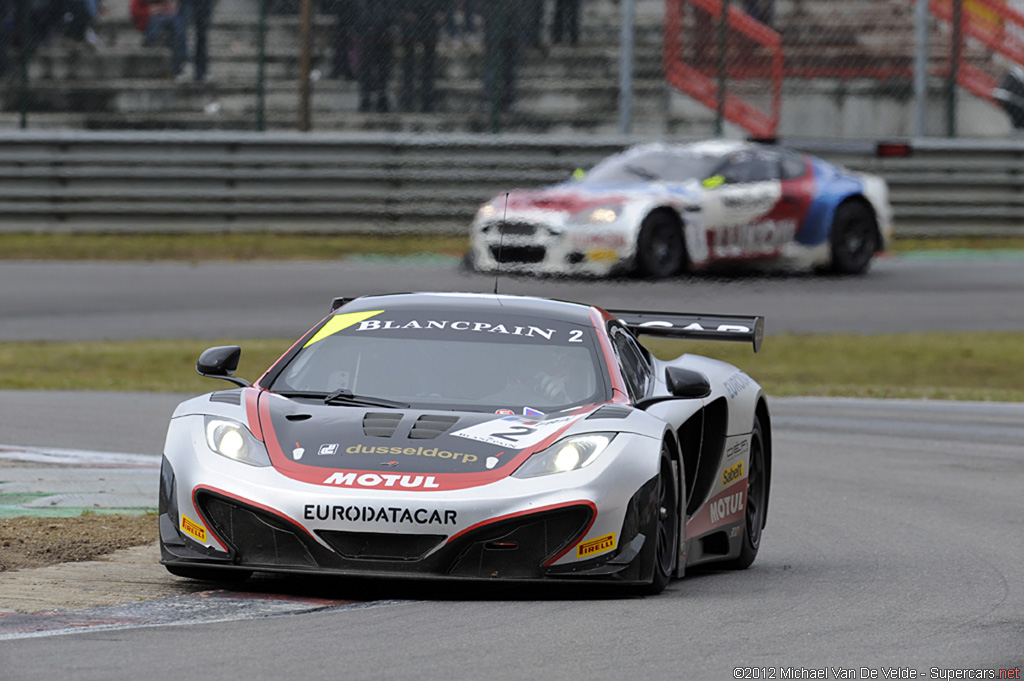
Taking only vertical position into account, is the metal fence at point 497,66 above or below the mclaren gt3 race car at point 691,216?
above

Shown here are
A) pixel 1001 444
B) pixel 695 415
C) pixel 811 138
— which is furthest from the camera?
pixel 811 138

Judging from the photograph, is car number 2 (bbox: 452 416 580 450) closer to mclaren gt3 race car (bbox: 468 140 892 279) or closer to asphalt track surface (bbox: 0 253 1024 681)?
Result: asphalt track surface (bbox: 0 253 1024 681)

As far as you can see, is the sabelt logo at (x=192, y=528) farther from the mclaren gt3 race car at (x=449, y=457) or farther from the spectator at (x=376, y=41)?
the spectator at (x=376, y=41)

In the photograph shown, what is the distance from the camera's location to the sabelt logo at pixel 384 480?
20.4ft

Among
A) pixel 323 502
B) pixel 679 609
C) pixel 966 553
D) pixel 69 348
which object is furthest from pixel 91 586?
pixel 69 348

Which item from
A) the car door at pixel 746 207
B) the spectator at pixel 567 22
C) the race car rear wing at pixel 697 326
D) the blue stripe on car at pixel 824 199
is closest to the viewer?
the race car rear wing at pixel 697 326

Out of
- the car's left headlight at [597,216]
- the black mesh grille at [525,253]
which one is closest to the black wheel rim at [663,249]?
the car's left headlight at [597,216]

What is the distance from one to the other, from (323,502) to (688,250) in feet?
44.2

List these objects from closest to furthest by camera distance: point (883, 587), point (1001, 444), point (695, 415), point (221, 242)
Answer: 1. point (883, 587)
2. point (695, 415)
3. point (1001, 444)
4. point (221, 242)

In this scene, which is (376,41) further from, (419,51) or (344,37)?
(419,51)

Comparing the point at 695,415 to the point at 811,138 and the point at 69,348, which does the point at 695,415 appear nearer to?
the point at 69,348

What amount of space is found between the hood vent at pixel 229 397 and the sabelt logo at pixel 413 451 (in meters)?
0.64

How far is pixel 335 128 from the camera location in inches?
884

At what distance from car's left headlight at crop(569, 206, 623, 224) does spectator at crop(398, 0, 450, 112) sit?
376cm
